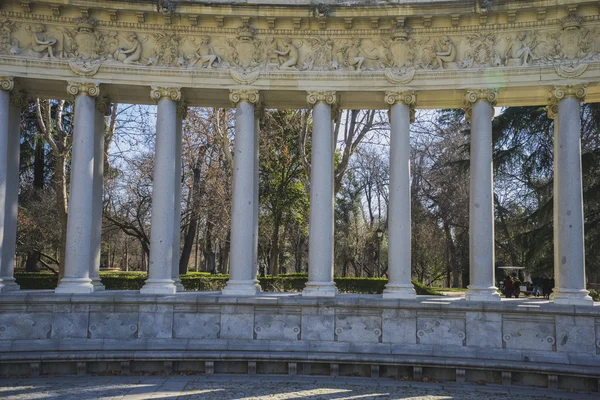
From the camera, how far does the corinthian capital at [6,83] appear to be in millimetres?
26750

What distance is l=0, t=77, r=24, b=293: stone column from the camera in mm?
26844

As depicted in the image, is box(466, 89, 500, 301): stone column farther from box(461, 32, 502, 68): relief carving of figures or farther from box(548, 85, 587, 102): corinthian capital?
box(548, 85, 587, 102): corinthian capital

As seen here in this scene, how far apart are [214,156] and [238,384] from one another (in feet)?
145

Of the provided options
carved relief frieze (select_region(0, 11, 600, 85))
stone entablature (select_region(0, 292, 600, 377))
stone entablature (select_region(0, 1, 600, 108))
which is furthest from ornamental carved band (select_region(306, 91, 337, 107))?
stone entablature (select_region(0, 292, 600, 377))

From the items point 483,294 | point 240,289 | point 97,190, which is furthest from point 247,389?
point 97,190

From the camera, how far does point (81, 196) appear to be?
27.0m

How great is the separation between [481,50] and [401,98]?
4.56 meters

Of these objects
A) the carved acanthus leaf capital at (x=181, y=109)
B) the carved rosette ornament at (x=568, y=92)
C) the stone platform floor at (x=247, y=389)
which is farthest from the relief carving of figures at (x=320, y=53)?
the stone platform floor at (x=247, y=389)

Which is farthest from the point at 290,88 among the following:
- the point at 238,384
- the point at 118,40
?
the point at 238,384

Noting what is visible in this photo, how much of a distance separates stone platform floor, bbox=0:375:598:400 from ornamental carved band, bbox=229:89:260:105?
43.4 feet

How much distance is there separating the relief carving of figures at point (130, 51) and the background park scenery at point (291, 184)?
1768 centimetres

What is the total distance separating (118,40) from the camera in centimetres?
2803

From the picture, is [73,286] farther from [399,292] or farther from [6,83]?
[399,292]

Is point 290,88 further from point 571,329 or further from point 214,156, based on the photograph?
point 214,156
